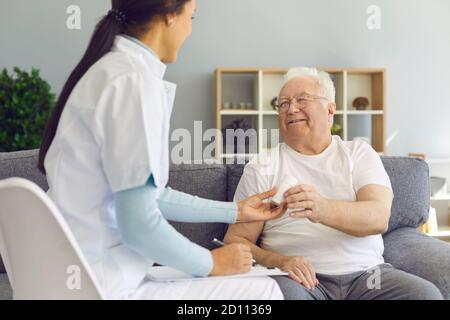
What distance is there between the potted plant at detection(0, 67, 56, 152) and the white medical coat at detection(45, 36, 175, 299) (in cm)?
287

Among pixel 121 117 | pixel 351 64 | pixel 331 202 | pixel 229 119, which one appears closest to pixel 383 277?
pixel 331 202

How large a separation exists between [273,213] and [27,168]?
36.2 inches

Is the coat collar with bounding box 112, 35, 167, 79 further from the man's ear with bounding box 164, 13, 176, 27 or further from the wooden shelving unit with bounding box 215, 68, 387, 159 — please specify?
the wooden shelving unit with bounding box 215, 68, 387, 159

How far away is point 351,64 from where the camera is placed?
196 inches

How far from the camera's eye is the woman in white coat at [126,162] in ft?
3.43

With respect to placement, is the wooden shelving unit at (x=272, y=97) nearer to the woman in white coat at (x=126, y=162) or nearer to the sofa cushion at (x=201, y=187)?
the sofa cushion at (x=201, y=187)

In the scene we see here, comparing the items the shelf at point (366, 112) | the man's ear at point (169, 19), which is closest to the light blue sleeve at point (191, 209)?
the man's ear at point (169, 19)

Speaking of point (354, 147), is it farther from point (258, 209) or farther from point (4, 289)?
point (4, 289)

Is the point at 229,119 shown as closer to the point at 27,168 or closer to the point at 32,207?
the point at 27,168

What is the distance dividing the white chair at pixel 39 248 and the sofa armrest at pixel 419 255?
104 centimetres

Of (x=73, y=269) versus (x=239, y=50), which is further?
(x=239, y=50)

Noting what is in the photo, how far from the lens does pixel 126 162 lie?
3.41 ft

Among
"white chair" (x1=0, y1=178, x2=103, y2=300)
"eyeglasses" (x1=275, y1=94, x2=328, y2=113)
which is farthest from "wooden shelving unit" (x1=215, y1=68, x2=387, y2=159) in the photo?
"white chair" (x1=0, y1=178, x2=103, y2=300)

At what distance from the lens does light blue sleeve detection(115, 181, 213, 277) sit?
1.06 metres
